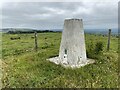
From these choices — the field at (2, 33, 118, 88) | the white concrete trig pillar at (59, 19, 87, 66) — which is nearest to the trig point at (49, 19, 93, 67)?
the white concrete trig pillar at (59, 19, 87, 66)

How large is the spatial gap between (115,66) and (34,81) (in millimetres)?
4773

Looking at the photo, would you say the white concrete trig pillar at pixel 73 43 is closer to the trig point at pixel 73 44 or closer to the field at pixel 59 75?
the trig point at pixel 73 44

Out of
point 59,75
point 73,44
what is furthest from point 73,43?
point 59,75

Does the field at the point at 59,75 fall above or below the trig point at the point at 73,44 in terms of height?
below

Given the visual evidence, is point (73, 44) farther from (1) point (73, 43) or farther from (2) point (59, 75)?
(2) point (59, 75)

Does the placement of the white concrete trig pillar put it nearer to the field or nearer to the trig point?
the trig point

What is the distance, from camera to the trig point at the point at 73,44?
10.9m

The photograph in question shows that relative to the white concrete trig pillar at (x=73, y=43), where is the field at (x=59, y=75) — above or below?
below

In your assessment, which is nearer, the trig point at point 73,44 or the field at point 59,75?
the field at point 59,75

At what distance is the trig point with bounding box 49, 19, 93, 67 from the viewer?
1090 cm

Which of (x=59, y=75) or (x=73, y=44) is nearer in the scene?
(x=59, y=75)

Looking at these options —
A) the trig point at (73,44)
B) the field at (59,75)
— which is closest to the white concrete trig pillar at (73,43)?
the trig point at (73,44)

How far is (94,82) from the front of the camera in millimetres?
8336

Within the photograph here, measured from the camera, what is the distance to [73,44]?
10.9 metres
